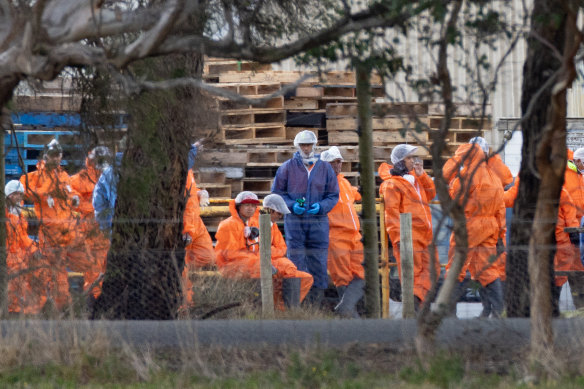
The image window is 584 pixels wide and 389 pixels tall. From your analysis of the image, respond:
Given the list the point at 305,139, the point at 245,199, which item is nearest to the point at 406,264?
the point at 245,199

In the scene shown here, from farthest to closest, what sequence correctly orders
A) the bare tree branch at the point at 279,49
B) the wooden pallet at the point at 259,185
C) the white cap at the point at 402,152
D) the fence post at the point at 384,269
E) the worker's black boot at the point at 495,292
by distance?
the wooden pallet at the point at 259,185 < the white cap at the point at 402,152 < the fence post at the point at 384,269 < the worker's black boot at the point at 495,292 < the bare tree branch at the point at 279,49

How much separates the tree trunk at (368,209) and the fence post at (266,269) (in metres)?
1.00

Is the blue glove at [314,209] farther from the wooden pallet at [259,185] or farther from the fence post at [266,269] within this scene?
the wooden pallet at [259,185]

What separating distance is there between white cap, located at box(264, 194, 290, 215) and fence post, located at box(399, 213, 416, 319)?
65.8 inches

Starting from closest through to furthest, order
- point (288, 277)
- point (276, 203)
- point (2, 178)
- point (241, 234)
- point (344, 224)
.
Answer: point (2, 178), point (288, 277), point (241, 234), point (276, 203), point (344, 224)

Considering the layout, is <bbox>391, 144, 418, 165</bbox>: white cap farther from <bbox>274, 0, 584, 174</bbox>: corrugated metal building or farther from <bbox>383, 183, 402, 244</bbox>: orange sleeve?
<bbox>274, 0, 584, 174</bbox>: corrugated metal building

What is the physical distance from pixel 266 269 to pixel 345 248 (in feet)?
8.59

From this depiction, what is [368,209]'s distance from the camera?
1003cm

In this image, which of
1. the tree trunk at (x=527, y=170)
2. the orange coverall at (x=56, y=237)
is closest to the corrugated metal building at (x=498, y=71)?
the tree trunk at (x=527, y=170)

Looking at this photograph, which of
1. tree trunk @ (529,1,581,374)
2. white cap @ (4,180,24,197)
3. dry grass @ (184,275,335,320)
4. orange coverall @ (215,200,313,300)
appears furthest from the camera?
white cap @ (4,180,24,197)

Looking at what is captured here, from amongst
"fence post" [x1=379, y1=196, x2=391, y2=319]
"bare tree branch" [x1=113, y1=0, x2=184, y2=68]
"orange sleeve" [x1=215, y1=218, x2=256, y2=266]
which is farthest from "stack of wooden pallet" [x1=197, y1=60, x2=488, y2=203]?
"bare tree branch" [x1=113, y1=0, x2=184, y2=68]

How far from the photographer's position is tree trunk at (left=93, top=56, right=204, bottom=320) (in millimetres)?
8688

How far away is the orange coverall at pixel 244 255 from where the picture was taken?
10195 mm

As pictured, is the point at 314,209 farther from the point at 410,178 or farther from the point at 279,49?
the point at 279,49
